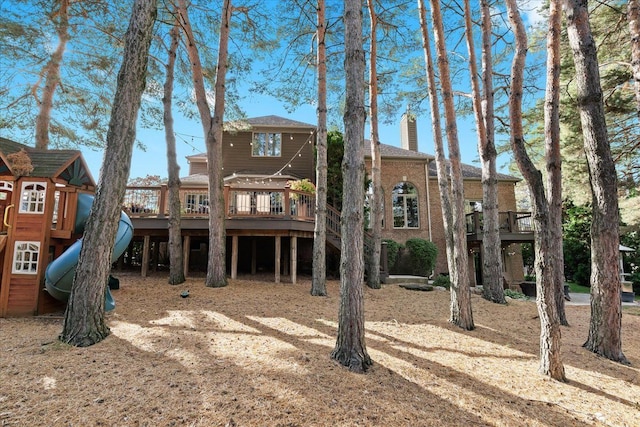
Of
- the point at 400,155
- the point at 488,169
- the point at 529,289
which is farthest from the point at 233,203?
the point at 529,289

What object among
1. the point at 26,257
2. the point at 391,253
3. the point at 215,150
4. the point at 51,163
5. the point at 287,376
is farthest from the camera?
the point at 391,253

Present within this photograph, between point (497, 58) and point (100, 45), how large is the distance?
11.6 m

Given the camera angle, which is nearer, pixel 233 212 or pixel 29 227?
pixel 29 227

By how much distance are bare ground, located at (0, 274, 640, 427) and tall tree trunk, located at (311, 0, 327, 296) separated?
1.85m

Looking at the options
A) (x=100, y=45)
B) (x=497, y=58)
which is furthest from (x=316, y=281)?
(x=100, y=45)

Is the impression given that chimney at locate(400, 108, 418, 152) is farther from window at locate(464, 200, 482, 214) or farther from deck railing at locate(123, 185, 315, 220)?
deck railing at locate(123, 185, 315, 220)

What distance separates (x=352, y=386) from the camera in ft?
9.81

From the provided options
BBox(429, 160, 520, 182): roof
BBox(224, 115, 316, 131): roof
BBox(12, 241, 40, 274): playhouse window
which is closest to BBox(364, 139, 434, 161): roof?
BBox(429, 160, 520, 182): roof

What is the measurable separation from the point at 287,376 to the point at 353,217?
6.11ft

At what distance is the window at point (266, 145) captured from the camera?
14.1 metres

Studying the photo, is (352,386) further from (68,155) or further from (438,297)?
(68,155)

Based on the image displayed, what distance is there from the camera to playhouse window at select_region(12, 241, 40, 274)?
17.3ft

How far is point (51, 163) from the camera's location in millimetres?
5746

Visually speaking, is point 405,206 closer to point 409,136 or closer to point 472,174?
point 472,174
